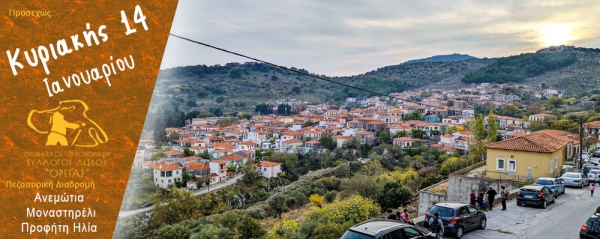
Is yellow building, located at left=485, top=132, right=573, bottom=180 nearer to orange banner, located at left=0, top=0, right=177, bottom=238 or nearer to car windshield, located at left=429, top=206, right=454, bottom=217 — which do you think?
car windshield, located at left=429, top=206, right=454, bottom=217

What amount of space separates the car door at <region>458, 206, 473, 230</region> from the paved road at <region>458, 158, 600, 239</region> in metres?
Answer: 0.19

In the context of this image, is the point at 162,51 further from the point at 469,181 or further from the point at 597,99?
the point at 597,99

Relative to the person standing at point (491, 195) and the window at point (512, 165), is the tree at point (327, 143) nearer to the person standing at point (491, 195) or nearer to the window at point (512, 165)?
the window at point (512, 165)

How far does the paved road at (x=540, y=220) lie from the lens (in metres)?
7.20

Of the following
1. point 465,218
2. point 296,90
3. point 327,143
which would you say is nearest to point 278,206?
point 465,218

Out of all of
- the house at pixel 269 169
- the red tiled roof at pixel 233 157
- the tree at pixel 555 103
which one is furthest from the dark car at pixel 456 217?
the tree at pixel 555 103

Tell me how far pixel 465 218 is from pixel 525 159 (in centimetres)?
817

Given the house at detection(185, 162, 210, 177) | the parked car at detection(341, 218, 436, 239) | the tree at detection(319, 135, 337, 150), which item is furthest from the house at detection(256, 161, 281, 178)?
the parked car at detection(341, 218, 436, 239)

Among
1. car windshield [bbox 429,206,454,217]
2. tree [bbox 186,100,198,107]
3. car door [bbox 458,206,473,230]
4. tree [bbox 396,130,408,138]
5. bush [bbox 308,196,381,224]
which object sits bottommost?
tree [bbox 396,130,408,138]

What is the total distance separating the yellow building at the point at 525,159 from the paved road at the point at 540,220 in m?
2.66

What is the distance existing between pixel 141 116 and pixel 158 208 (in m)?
16.5

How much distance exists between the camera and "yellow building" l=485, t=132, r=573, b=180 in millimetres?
13305

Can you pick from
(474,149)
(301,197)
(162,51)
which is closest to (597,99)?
(474,149)

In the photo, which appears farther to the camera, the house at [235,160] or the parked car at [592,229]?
the house at [235,160]
